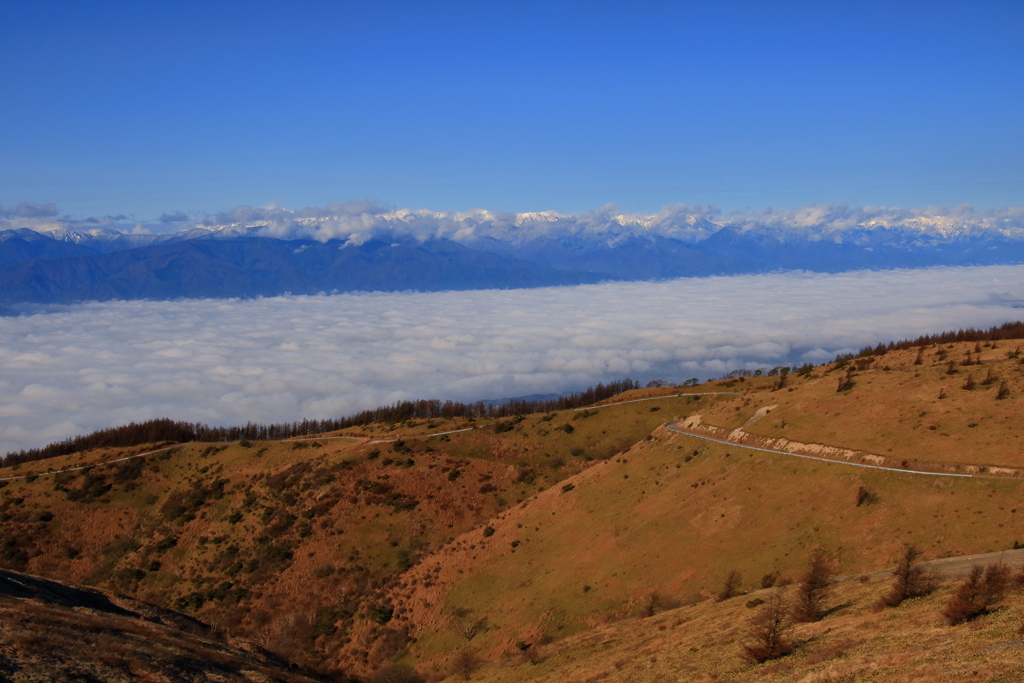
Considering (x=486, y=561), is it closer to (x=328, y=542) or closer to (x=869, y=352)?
(x=328, y=542)

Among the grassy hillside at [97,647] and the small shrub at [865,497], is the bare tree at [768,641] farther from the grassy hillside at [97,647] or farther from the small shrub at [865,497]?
the grassy hillside at [97,647]

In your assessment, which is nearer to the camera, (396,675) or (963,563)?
(963,563)

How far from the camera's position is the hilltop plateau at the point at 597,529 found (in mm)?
28188

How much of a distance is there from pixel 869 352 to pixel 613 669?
6403cm

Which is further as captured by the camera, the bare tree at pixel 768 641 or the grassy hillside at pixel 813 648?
the bare tree at pixel 768 641

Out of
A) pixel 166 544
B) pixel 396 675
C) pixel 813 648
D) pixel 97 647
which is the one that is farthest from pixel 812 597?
pixel 166 544

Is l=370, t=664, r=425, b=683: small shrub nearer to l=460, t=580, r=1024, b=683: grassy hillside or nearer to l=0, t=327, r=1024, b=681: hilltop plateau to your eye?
l=0, t=327, r=1024, b=681: hilltop plateau

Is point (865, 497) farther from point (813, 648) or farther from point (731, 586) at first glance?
point (813, 648)

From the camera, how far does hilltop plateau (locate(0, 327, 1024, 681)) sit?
2819 centimetres

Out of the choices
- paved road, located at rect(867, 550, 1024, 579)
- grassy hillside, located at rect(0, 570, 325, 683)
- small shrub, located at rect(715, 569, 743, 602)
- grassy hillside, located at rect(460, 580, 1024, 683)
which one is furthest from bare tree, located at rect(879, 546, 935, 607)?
grassy hillside, located at rect(0, 570, 325, 683)

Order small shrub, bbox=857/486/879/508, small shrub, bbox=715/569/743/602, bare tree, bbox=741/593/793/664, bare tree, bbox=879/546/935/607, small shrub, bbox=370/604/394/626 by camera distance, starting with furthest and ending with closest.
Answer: small shrub, bbox=370/604/394/626 < small shrub, bbox=857/486/879/508 < small shrub, bbox=715/569/743/602 < bare tree, bbox=879/546/935/607 < bare tree, bbox=741/593/793/664

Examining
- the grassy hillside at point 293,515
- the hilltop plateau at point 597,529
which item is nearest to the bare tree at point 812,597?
the hilltop plateau at point 597,529

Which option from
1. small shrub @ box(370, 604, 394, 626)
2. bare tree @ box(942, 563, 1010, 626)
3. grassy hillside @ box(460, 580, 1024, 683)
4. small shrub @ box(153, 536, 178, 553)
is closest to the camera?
grassy hillside @ box(460, 580, 1024, 683)

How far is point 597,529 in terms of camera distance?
4847 cm
